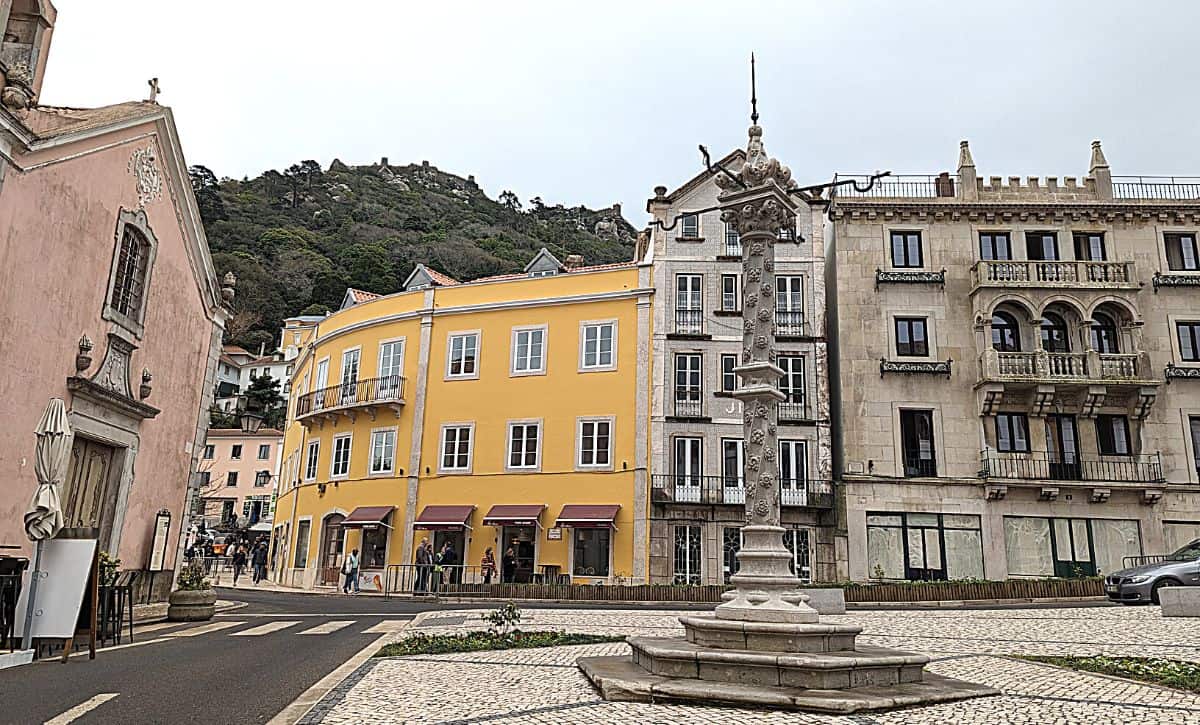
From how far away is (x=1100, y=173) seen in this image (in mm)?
29938

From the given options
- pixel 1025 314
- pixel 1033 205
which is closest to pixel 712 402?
pixel 1025 314

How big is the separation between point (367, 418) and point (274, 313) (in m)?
54.0

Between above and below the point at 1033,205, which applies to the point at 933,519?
below

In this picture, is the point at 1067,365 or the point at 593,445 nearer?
the point at 1067,365

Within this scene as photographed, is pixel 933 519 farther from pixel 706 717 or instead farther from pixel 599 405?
pixel 706 717

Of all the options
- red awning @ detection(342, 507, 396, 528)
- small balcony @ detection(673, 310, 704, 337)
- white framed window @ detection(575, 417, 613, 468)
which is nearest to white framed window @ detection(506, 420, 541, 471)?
white framed window @ detection(575, 417, 613, 468)

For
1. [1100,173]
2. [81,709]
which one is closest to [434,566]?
[81,709]

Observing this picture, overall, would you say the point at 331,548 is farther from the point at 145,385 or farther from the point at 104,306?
the point at 104,306

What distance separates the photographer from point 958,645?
38.5 feet

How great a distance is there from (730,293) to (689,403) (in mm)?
4347

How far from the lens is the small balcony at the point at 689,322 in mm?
29188

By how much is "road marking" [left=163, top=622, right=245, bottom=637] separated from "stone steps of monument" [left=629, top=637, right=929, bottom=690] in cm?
860

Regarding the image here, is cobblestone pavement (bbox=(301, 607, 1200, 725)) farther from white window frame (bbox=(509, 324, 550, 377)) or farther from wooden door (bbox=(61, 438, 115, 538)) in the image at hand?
white window frame (bbox=(509, 324, 550, 377))

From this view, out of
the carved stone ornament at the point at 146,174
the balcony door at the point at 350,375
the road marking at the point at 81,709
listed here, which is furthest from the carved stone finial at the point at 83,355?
the balcony door at the point at 350,375
